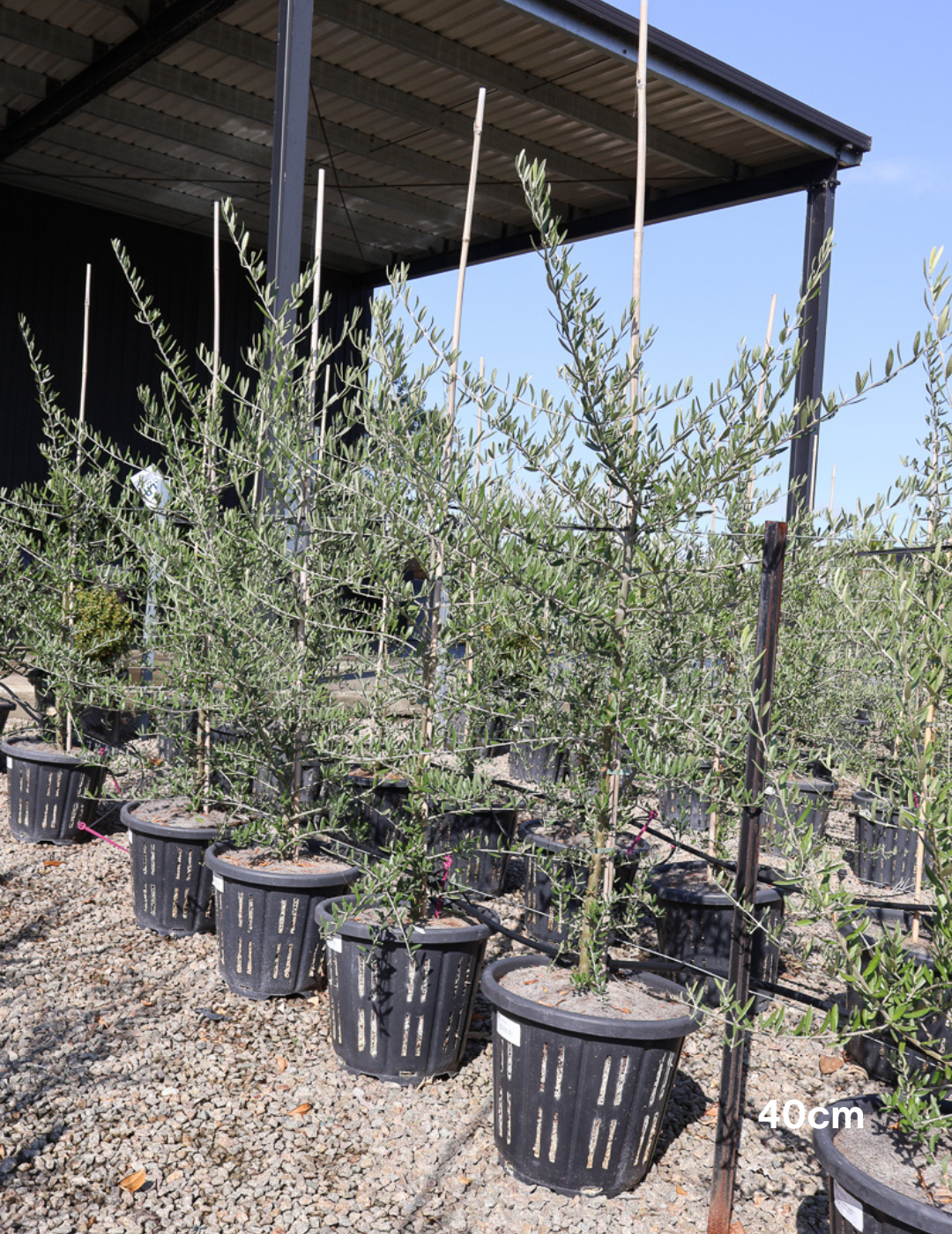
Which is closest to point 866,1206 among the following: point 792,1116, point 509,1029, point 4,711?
point 509,1029

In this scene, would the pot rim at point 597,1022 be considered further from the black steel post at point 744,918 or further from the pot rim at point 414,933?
the pot rim at point 414,933

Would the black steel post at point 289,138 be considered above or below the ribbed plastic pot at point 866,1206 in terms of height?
above

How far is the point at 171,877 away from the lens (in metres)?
4.41

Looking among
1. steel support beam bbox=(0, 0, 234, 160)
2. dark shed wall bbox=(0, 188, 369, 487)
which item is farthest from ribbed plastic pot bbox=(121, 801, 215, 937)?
dark shed wall bbox=(0, 188, 369, 487)

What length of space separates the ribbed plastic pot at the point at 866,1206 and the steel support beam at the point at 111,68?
796cm

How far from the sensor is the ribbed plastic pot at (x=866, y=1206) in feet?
6.11

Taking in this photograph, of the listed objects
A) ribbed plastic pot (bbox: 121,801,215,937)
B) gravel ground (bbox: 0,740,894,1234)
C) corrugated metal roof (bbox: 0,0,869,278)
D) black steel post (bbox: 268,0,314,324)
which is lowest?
gravel ground (bbox: 0,740,894,1234)

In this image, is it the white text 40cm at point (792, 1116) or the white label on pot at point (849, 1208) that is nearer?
the white label on pot at point (849, 1208)

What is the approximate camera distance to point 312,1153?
9.22 feet

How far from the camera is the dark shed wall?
1262 cm

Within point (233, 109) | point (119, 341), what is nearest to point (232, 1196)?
point (233, 109)

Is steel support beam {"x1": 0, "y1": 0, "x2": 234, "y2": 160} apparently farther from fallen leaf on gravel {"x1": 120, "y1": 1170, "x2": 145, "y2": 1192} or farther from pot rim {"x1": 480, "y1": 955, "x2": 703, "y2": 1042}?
fallen leaf on gravel {"x1": 120, "y1": 1170, "x2": 145, "y2": 1192}

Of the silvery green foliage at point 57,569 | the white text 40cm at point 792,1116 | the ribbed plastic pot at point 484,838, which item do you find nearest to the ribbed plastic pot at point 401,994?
the white text 40cm at point 792,1116

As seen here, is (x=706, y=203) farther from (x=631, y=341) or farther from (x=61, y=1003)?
(x=61, y=1003)
